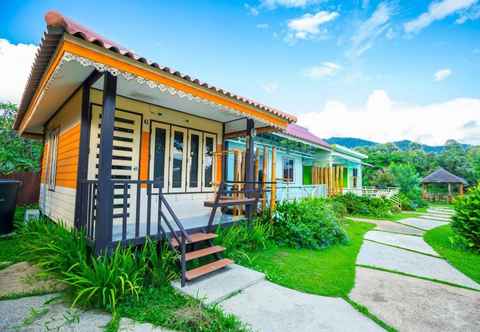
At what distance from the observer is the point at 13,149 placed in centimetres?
1263

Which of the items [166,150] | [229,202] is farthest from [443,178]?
[166,150]

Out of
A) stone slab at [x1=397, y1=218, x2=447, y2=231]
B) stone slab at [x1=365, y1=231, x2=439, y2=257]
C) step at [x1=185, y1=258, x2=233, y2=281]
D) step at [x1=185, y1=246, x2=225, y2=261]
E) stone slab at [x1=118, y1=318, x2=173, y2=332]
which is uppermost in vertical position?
step at [x1=185, y1=246, x2=225, y2=261]

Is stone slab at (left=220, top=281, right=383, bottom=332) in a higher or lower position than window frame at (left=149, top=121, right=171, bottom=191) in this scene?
lower

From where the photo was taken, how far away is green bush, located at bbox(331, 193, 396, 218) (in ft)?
36.2

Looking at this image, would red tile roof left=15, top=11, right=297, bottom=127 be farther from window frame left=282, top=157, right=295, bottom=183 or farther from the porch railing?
window frame left=282, top=157, right=295, bottom=183

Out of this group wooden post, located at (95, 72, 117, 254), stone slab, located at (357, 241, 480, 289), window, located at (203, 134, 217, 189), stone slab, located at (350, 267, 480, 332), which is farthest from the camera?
window, located at (203, 134, 217, 189)

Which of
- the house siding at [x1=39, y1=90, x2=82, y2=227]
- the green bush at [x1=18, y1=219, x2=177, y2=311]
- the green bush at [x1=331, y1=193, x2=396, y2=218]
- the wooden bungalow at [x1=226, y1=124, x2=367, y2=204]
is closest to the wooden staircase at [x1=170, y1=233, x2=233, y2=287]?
the green bush at [x1=18, y1=219, x2=177, y2=311]

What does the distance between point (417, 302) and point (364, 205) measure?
9.48 metres

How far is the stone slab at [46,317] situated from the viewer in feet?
7.00

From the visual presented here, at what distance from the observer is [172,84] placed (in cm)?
332

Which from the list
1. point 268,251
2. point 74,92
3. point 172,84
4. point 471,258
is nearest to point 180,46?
point 74,92

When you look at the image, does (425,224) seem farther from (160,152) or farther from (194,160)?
(160,152)

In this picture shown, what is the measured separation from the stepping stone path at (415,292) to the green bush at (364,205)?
20.4ft

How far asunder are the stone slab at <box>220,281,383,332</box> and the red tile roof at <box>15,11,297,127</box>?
314cm
